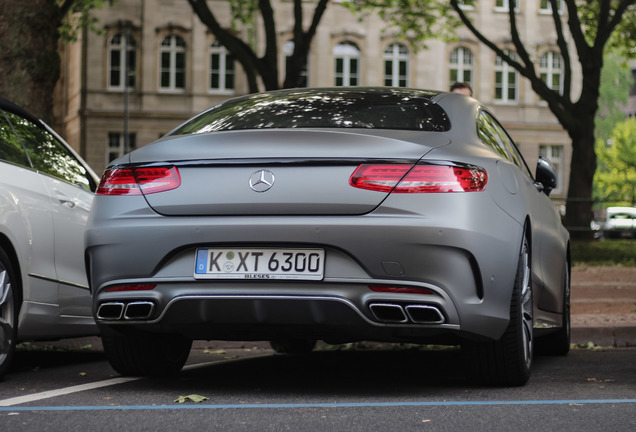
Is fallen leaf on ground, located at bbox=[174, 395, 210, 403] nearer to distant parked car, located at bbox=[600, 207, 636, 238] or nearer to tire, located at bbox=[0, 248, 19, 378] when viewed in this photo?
tire, located at bbox=[0, 248, 19, 378]

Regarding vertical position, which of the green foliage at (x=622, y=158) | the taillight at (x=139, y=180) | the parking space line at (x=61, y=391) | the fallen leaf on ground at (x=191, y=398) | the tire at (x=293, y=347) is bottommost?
the green foliage at (x=622, y=158)

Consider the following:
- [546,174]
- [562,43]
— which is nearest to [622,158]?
[562,43]

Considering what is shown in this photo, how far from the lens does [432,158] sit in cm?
545

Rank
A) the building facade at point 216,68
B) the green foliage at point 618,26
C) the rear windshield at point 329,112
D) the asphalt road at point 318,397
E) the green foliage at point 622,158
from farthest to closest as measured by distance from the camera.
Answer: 1. the green foliage at point 622,158
2. the building facade at point 216,68
3. the green foliage at point 618,26
4. the rear windshield at point 329,112
5. the asphalt road at point 318,397

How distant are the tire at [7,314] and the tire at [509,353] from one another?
93.6 inches

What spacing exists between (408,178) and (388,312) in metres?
0.60

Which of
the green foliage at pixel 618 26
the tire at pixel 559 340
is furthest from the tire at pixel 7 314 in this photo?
the green foliage at pixel 618 26

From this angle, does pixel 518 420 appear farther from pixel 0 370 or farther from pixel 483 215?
pixel 0 370

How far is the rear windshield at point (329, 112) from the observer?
5.92m

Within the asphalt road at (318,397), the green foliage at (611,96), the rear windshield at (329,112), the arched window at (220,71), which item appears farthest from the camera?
the green foliage at (611,96)

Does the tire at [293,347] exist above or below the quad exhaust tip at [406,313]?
below

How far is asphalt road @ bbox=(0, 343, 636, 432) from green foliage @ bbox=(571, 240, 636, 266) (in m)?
11.2

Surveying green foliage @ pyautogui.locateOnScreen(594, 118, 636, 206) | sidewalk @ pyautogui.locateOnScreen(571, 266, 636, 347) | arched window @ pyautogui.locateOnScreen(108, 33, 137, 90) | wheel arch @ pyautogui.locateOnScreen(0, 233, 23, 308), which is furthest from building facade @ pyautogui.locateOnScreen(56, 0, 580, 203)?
wheel arch @ pyautogui.locateOnScreen(0, 233, 23, 308)

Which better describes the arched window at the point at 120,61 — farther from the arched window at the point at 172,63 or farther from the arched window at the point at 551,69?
the arched window at the point at 551,69
